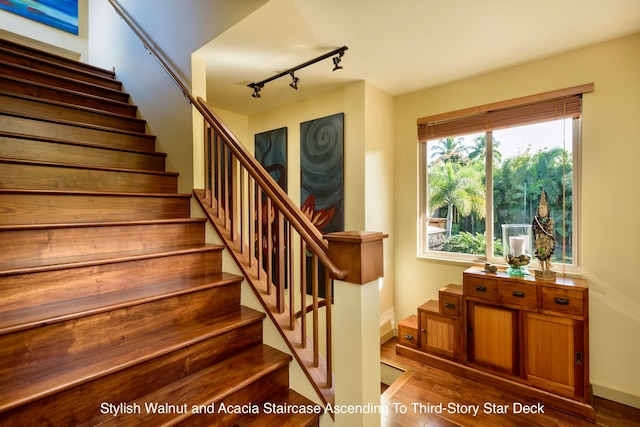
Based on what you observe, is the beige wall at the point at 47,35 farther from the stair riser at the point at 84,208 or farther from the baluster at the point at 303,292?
the baluster at the point at 303,292

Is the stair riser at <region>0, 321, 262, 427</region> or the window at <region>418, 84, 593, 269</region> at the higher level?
the window at <region>418, 84, 593, 269</region>

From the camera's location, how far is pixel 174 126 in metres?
2.45

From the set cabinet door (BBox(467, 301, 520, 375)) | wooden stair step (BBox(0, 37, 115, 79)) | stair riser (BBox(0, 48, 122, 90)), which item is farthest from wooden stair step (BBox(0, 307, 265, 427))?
wooden stair step (BBox(0, 37, 115, 79))

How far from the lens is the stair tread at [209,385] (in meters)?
1.09

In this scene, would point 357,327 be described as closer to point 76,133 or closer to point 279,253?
point 279,253

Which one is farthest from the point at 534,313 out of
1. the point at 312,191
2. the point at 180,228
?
the point at 180,228

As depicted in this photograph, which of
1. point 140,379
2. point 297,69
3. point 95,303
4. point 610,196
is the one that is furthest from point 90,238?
point 610,196

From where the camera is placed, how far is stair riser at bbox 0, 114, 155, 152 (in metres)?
1.97

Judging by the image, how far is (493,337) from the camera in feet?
7.88

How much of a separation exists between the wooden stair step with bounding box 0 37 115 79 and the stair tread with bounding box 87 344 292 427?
320 centimetres

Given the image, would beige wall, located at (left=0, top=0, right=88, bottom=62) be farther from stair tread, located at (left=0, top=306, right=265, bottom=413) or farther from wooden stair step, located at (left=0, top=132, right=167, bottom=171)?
stair tread, located at (left=0, top=306, right=265, bottom=413)

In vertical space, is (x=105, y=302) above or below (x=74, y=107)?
below

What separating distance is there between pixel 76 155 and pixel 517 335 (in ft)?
11.8

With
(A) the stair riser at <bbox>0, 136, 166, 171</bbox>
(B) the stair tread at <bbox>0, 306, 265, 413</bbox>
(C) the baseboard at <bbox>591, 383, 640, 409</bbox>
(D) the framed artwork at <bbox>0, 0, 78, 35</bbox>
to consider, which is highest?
(D) the framed artwork at <bbox>0, 0, 78, 35</bbox>
